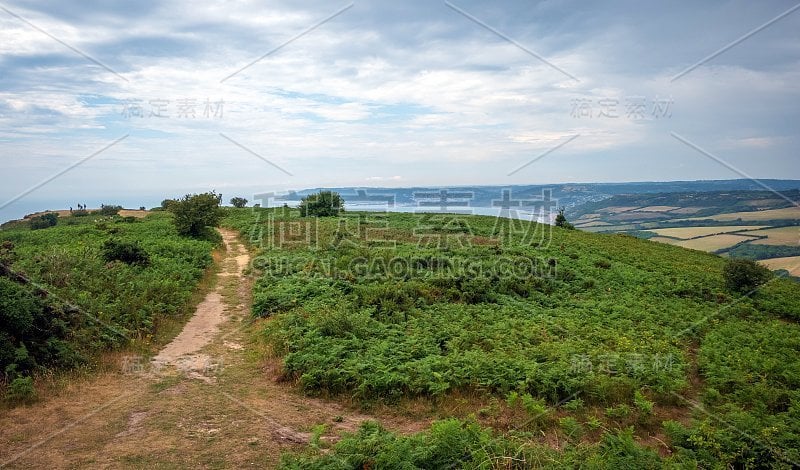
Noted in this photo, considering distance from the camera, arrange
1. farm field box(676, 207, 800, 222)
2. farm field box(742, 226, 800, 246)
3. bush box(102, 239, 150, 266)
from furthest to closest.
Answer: farm field box(676, 207, 800, 222) → farm field box(742, 226, 800, 246) → bush box(102, 239, 150, 266)

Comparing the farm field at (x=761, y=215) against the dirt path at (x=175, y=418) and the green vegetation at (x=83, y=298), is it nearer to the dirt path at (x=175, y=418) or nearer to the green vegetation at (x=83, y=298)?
the green vegetation at (x=83, y=298)

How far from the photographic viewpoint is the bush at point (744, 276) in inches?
773

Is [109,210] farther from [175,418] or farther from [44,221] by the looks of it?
[175,418]

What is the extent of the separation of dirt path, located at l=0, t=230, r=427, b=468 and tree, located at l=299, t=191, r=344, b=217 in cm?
2803

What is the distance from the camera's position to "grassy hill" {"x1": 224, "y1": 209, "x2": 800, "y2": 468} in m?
6.84

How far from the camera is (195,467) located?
667cm

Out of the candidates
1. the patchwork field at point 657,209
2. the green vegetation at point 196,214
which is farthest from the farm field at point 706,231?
the green vegetation at point 196,214

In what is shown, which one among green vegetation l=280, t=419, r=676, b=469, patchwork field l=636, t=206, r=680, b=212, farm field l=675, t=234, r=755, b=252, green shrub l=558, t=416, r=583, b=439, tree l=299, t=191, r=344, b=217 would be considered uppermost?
tree l=299, t=191, r=344, b=217

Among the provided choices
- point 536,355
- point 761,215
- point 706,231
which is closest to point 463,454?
point 536,355

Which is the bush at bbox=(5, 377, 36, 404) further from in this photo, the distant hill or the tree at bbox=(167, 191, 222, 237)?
the distant hill

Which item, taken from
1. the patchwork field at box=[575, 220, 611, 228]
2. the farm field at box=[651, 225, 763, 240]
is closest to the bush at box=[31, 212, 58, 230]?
the farm field at box=[651, 225, 763, 240]

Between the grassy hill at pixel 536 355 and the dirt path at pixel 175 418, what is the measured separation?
0.79 m

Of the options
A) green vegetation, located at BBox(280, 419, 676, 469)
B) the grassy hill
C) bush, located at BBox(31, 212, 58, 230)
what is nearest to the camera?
green vegetation, located at BBox(280, 419, 676, 469)

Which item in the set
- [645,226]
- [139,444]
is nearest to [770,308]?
[139,444]
